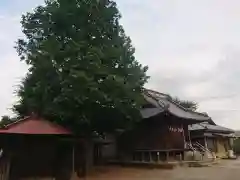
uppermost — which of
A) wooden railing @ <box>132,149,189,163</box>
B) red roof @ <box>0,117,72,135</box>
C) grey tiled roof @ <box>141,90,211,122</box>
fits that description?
grey tiled roof @ <box>141,90,211,122</box>

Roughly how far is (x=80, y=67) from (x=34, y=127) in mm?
3761

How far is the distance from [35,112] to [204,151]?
15.9 m

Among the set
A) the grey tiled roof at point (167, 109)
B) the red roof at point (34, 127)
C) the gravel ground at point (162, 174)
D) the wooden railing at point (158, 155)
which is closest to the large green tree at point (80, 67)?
the red roof at point (34, 127)

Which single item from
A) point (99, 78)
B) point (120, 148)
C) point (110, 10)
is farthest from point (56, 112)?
point (120, 148)

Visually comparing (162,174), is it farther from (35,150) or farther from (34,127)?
(34,127)

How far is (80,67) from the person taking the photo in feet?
59.3

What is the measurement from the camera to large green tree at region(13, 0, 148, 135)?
59.3 ft

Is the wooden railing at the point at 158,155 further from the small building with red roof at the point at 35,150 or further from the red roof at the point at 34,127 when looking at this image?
the red roof at the point at 34,127

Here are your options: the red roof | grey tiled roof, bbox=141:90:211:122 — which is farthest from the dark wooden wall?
the red roof

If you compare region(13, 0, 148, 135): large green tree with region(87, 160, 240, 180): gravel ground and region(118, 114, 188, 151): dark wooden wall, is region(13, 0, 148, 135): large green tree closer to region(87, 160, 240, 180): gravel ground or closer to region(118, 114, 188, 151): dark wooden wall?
region(87, 160, 240, 180): gravel ground

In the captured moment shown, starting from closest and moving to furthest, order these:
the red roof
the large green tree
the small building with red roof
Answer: the red roof, the small building with red roof, the large green tree

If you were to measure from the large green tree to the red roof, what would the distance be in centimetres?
83

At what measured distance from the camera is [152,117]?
25266 mm

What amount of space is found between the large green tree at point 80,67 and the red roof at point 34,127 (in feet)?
2.71
